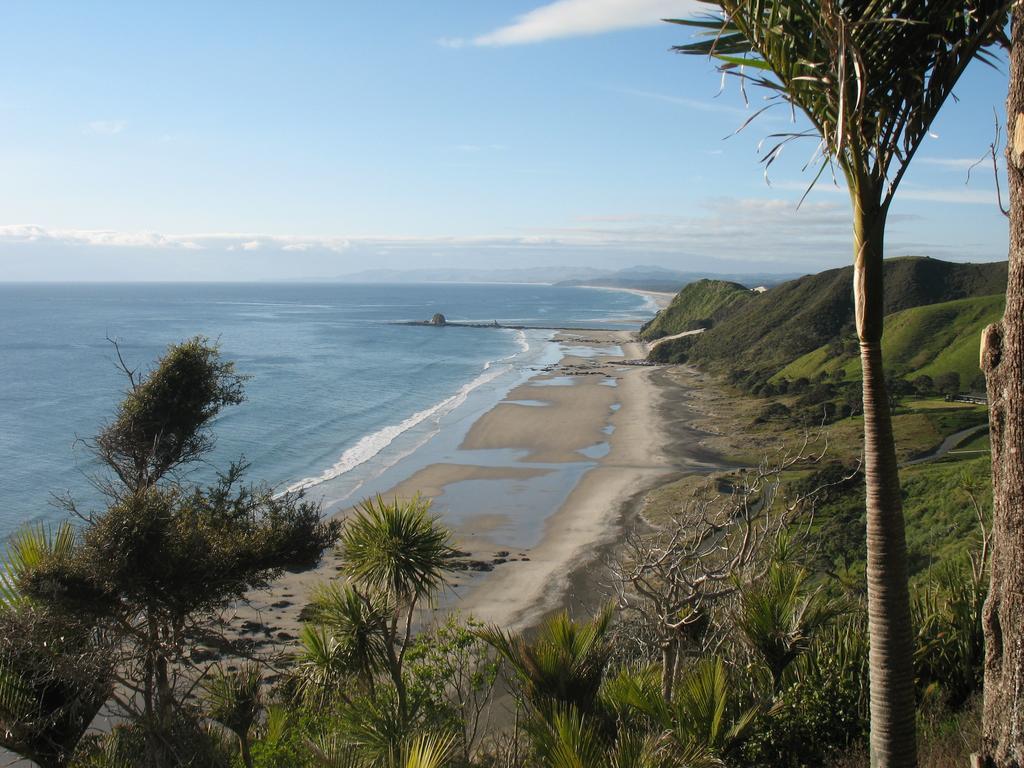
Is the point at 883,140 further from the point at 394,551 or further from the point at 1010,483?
the point at 394,551

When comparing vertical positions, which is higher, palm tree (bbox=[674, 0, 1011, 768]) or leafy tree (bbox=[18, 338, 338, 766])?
palm tree (bbox=[674, 0, 1011, 768])

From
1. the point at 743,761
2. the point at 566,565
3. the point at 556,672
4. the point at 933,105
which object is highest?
the point at 933,105

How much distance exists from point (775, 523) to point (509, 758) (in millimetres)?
4933

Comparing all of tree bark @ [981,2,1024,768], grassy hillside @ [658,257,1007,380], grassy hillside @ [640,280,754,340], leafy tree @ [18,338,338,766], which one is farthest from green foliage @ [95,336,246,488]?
grassy hillside @ [640,280,754,340]

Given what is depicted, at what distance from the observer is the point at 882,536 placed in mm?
4449

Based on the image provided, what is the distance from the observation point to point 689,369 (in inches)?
2611

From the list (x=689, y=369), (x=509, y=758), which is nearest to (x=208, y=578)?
(x=509, y=758)

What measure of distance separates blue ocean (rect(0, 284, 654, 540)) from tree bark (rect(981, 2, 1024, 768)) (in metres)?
12.7

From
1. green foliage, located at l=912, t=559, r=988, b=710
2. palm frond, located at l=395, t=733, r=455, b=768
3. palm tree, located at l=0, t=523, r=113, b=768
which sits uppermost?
palm frond, located at l=395, t=733, r=455, b=768

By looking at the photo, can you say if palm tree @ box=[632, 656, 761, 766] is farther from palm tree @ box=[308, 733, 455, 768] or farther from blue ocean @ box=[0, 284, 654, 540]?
blue ocean @ box=[0, 284, 654, 540]

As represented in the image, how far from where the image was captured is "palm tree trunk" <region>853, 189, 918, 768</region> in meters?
4.42

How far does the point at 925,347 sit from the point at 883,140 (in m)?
50.7

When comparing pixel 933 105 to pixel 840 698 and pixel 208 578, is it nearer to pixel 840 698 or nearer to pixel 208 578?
pixel 840 698

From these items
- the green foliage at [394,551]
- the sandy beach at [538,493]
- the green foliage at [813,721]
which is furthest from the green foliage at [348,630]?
the green foliage at [813,721]
